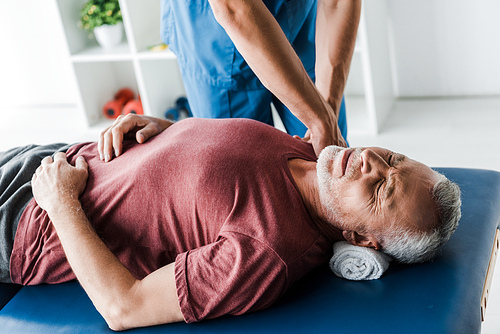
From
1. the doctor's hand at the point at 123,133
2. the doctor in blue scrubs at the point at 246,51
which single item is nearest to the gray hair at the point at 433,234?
the doctor in blue scrubs at the point at 246,51

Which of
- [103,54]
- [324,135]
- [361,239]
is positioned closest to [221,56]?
[324,135]

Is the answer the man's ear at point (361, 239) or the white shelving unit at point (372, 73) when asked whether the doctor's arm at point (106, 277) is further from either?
the white shelving unit at point (372, 73)

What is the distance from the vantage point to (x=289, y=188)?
1408 mm

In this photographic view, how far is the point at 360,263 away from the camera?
1366 mm

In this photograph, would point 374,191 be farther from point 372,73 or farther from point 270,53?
point 372,73

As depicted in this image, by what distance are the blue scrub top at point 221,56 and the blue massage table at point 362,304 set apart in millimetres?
736

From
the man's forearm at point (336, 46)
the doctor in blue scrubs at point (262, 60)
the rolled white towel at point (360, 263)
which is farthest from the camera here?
the man's forearm at point (336, 46)

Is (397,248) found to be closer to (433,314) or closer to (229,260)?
(433,314)

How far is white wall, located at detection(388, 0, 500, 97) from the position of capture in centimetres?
305

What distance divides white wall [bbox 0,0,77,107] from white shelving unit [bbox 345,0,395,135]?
2016mm

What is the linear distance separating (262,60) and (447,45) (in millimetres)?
2042

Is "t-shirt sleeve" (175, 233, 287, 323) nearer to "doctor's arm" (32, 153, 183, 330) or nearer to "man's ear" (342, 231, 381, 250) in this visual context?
"doctor's arm" (32, 153, 183, 330)

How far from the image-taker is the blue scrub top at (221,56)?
182cm

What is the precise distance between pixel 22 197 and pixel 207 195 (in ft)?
1.94
